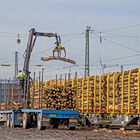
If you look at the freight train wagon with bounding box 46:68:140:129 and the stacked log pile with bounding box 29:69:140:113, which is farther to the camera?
the stacked log pile with bounding box 29:69:140:113

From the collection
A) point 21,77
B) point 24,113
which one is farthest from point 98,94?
point 21,77

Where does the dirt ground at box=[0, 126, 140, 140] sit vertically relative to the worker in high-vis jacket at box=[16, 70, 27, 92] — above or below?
below

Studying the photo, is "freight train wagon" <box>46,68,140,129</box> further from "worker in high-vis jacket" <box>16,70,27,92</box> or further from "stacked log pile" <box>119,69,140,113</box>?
"worker in high-vis jacket" <box>16,70,27,92</box>

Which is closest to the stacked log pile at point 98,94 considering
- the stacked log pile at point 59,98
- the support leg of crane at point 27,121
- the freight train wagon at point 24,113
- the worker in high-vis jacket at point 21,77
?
the stacked log pile at point 59,98

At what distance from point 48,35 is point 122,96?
10.9 m

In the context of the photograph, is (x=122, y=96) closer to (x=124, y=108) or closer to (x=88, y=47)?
(x=124, y=108)

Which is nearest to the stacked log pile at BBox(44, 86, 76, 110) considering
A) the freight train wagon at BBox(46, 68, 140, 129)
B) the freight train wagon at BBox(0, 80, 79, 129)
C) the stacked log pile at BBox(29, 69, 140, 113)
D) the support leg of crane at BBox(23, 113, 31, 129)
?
the stacked log pile at BBox(29, 69, 140, 113)

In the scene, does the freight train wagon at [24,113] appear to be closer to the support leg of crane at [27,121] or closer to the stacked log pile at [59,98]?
the support leg of crane at [27,121]

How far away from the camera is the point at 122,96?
30516mm

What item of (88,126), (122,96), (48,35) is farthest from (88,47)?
(122,96)

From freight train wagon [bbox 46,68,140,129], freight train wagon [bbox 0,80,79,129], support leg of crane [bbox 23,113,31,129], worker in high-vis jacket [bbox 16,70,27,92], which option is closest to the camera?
freight train wagon [bbox 46,68,140,129]

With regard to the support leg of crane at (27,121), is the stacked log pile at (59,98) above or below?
above

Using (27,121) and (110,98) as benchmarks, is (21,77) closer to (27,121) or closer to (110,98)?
(27,121)

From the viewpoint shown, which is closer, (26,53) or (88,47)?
(26,53)
